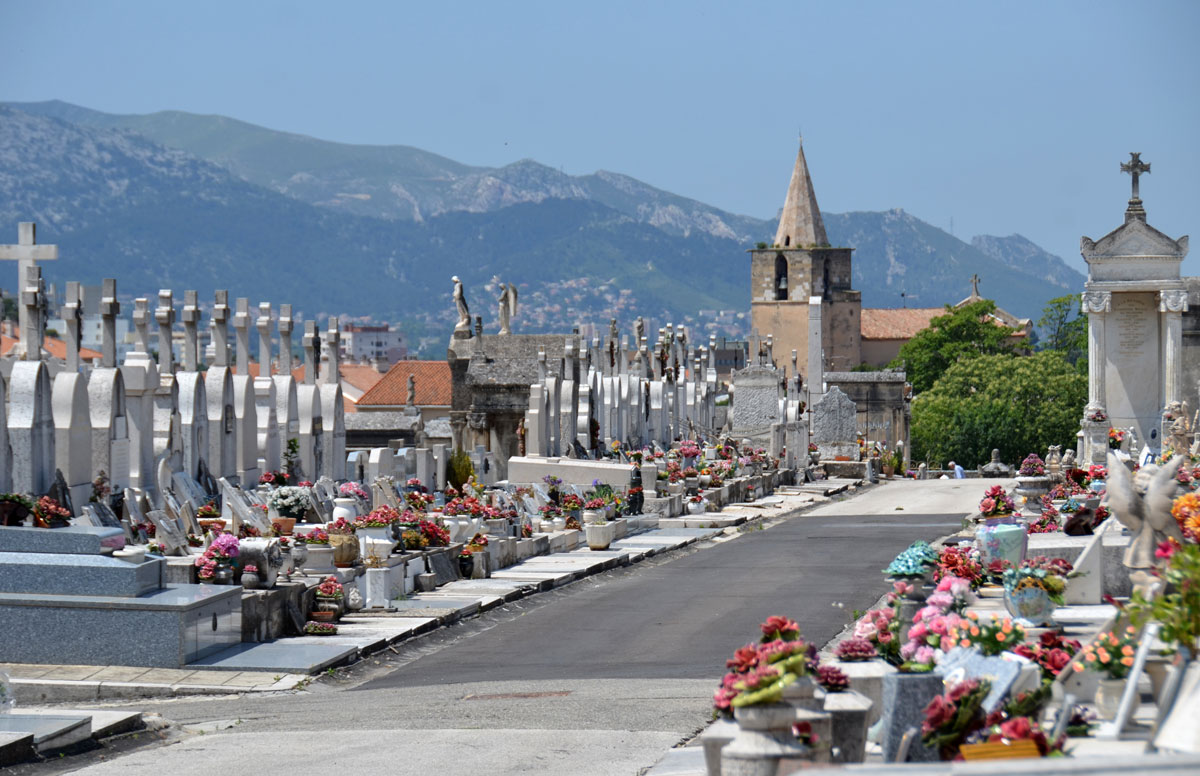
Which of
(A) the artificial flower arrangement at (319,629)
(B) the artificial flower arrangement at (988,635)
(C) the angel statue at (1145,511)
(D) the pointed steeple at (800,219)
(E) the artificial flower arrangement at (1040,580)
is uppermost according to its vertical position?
(D) the pointed steeple at (800,219)

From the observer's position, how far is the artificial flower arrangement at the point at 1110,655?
9.55m

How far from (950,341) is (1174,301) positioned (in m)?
69.0

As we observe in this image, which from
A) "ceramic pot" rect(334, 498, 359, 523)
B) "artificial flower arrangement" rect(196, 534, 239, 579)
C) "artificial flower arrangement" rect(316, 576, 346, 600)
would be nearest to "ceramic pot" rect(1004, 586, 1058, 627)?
"artificial flower arrangement" rect(196, 534, 239, 579)

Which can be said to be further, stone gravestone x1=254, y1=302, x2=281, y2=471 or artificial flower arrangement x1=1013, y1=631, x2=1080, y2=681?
stone gravestone x1=254, y1=302, x2=281, y2=471

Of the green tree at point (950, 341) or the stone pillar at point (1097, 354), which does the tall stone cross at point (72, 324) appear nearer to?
the stone pillar at point (1097, 354)

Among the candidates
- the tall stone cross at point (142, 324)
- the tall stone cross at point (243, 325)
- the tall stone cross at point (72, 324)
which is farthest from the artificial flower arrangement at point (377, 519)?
the tall stone cross at point (243, 325)

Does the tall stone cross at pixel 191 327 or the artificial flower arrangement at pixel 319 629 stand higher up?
the tall stone cross at pixel 191 327

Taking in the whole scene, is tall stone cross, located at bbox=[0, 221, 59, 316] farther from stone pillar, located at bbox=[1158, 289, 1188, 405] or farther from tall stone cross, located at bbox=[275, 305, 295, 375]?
stone pillar, located at bbox=[1158, 289, 1188, 405]

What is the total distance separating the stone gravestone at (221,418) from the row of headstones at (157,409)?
0.02m

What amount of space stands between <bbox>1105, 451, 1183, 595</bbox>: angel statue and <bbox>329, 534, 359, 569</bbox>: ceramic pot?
10.8m

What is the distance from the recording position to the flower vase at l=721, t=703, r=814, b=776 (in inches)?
343

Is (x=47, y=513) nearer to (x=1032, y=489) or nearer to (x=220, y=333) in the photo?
(x=220, y=333)

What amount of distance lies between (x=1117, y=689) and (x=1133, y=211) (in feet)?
113

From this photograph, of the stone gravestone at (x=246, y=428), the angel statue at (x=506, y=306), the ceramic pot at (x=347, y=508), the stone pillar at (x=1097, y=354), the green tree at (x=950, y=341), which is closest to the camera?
the ceramic pot at (x=347, y=508)
